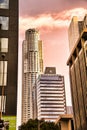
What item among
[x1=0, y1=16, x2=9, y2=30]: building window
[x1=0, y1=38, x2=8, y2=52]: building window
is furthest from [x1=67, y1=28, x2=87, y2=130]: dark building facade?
[x1=0, y1=38, x2=8, y2=52]: building window

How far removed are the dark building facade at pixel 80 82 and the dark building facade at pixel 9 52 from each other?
40.6 metres

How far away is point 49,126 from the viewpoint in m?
69.0

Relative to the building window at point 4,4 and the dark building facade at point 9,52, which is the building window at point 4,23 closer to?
the dark building facade at point 9,52

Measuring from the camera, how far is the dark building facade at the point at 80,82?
91.4m

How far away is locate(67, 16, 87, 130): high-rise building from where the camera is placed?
9145cm

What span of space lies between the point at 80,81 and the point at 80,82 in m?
0.37

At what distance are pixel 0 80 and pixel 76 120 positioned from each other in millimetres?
57897

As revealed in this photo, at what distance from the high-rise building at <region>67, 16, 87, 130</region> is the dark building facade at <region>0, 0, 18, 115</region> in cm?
4056

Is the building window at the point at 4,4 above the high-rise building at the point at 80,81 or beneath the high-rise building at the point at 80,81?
above

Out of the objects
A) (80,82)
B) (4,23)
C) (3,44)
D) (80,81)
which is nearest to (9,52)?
(3,44)

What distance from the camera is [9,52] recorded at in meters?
53.4

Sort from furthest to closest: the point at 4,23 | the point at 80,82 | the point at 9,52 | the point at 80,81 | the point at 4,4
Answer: the point at 80,82 < the point at 80,81 < the point at 4,4 < the point at 4,23 < the point at 9,52

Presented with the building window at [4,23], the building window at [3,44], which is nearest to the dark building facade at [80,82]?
the building window at [4,23]

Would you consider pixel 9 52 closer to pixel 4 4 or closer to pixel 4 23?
pixel 4 23
